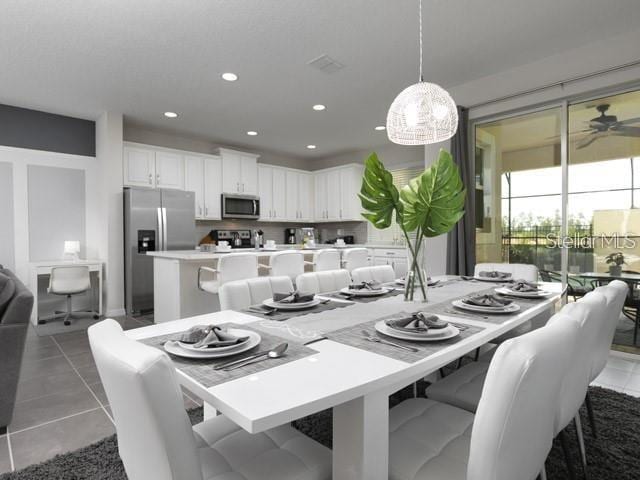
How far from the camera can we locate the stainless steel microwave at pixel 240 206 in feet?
19.9

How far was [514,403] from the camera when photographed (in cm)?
76

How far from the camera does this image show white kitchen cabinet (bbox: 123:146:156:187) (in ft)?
16.5

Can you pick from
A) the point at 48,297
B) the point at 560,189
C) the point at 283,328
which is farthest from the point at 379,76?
the point at 48,297

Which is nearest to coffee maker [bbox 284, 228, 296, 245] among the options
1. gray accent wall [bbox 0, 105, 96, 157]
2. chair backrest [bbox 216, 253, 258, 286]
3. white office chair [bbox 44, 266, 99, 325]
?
gray accent wall [bbox 0, 105, 96, 157]

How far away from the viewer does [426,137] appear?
254 centimetres

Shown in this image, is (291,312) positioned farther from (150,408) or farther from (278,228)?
(278,228)

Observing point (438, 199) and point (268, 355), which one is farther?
point (438, 199)

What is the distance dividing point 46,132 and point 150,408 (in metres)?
5.42

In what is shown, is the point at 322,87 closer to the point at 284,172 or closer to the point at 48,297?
the point at 284,172

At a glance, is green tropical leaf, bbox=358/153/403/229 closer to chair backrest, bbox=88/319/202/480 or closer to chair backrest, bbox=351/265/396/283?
chair backrest, bbox=351/265/396/283

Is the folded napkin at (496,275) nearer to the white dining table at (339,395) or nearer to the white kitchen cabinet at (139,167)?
the white dining table at (339,395)

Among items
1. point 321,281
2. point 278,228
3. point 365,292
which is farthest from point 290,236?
point 365,292

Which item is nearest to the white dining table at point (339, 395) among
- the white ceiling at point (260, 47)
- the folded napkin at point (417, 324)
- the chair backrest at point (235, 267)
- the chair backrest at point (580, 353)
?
the folded napkin at point (417, 324)

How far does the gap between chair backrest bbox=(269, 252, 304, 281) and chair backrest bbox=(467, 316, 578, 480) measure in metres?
2.50
